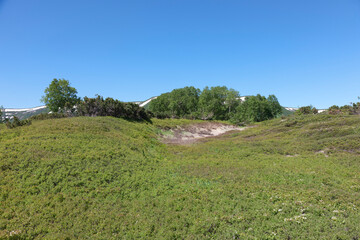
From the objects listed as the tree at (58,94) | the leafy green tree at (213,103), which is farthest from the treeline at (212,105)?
the tree at (58,94)

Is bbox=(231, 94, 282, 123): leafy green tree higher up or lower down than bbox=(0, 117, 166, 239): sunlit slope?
higher up

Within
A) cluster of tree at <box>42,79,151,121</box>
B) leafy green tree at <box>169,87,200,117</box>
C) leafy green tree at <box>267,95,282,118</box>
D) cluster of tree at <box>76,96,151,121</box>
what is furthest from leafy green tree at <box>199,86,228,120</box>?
cluster of tree at <box>76,96,151,121</box>

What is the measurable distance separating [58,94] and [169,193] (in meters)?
50.9

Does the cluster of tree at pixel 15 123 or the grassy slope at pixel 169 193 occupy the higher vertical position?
the cluster of tree at pixel 15 123

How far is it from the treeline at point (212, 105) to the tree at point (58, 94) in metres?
30.2

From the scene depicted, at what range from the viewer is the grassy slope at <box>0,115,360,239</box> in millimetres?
6684

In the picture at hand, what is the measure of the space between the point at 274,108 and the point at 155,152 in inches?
3504

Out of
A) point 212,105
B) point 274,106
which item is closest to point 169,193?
point 212,105

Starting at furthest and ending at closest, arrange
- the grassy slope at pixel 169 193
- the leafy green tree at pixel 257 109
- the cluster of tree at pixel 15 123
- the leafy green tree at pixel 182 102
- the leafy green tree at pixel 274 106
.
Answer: the leafy green tree at pixel 274 106
the leafy green tree at pixel 182 102
the leafy green tree at pixel 257 109
the cluster of tree at pixel 15 123
the grassy slope at pixel 169 193

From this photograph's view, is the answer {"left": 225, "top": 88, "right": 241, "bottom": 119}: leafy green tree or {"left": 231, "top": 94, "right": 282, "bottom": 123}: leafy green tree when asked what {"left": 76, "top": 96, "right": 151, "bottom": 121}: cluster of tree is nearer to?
{"left": 231, "top": 94, "right": 282, "bottom": 123}: leafy green tree

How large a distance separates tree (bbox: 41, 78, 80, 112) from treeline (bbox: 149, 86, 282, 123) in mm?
30204

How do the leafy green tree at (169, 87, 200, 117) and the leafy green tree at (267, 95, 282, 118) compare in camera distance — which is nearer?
the leafy green tree at (169, 87, 200, 117)

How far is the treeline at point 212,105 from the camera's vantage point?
2938 inches

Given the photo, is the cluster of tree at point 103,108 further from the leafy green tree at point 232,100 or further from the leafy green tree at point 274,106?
the leafy green tree at point 274,106
